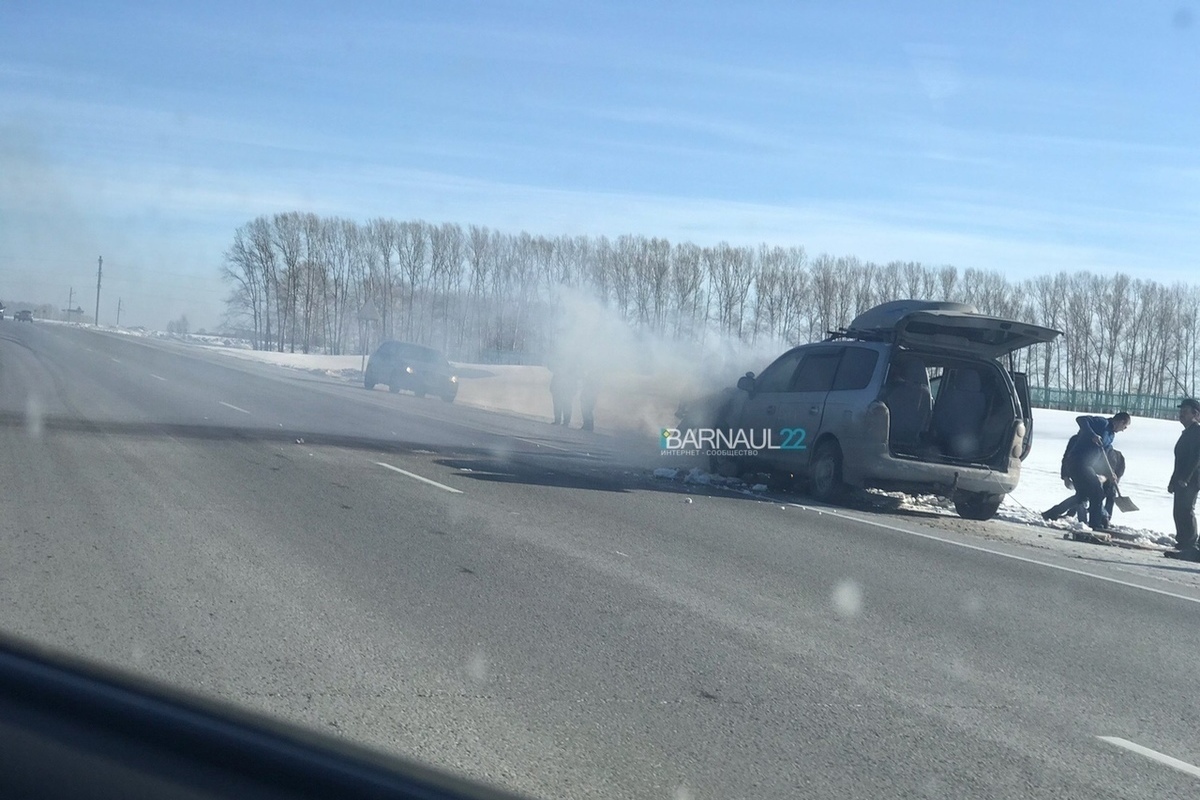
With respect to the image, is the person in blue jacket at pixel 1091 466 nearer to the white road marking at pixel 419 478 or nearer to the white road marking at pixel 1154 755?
the white road marking at pixel 419 478

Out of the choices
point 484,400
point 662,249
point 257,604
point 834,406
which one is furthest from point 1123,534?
point 662,249

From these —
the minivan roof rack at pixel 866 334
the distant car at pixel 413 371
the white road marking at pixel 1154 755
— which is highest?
the minivan roof rack at pixel 866 334

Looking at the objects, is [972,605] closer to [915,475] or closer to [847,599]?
[847,599]

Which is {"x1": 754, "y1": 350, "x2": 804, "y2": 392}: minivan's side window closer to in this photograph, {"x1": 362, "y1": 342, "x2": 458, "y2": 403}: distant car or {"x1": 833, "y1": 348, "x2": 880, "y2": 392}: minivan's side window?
{"x1": 833, "y1": 348, "x2": 880, "y2": 392}: minivan's side window

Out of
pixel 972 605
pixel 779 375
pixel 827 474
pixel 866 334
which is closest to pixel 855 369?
pixel 866 334

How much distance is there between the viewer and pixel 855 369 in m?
13.0

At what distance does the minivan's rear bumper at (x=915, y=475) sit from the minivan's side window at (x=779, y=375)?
1.84 meters

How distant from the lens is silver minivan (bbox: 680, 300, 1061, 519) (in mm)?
12484

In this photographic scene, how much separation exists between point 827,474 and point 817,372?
133 centimetres

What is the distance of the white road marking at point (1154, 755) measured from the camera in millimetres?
4695

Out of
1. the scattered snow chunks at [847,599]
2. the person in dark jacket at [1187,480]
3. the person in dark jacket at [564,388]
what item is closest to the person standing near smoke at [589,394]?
the person in dark jacket at [564,388]

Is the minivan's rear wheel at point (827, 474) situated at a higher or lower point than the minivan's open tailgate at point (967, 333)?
lower

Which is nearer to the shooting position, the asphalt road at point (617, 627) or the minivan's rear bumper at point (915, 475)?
the asphalt road at point (617, 627)

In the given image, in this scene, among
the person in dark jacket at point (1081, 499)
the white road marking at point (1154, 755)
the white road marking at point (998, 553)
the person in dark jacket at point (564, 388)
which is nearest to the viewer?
the white road marking at point (1154, 755)
